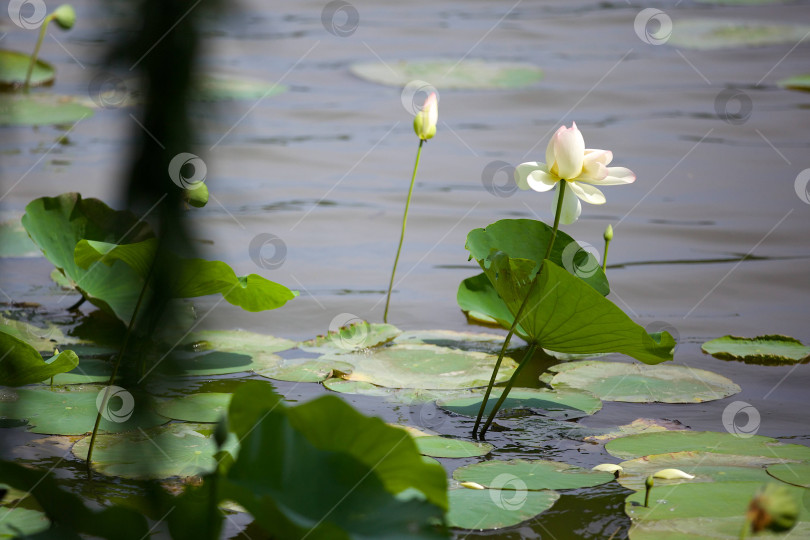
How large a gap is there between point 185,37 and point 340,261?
175cm

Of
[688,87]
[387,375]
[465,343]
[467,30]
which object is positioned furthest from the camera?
[467,30]

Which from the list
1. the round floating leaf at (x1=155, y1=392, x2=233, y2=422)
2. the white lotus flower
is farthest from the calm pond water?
the white lotus flower

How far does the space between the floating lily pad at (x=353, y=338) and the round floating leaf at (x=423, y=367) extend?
0.13 ft

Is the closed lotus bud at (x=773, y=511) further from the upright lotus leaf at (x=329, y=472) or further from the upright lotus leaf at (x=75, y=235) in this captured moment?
the upright lotus leaf at (x=75, y=235)

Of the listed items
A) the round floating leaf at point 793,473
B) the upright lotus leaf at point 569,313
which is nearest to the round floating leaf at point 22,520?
the upright lotus leaf at point 569,313

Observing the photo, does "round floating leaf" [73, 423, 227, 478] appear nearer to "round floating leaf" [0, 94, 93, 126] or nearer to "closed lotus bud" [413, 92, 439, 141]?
"closed lotus bud" [413, 92, 439, 141]

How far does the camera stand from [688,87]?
375 cm

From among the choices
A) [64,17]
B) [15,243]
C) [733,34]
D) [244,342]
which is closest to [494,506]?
[244,342]

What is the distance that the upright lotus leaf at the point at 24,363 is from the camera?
1.04m

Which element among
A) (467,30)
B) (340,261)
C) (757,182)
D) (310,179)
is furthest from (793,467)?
(467,30)

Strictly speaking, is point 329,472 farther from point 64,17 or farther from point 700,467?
point 64,17

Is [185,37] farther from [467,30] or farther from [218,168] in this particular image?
[467,30]

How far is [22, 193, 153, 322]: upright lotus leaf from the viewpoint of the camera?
150cm

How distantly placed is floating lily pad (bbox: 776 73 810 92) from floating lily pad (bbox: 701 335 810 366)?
2312 mm
